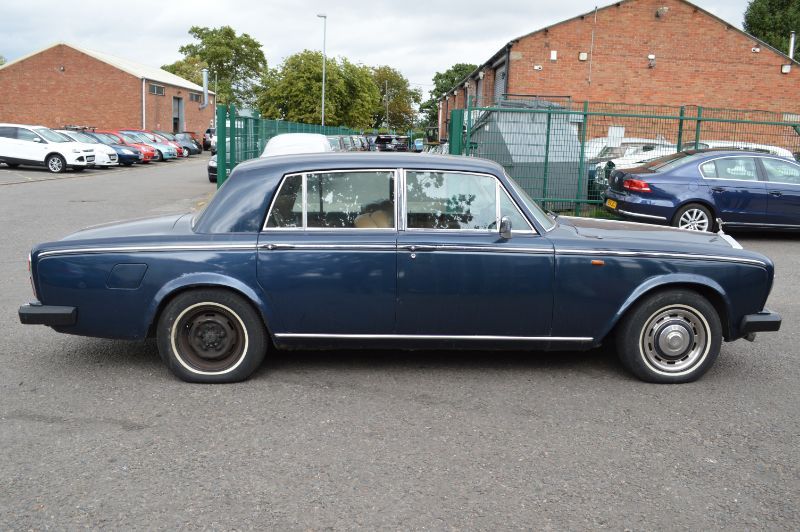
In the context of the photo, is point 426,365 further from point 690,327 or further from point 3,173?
point 3,173

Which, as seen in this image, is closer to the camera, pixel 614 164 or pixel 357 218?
pixel 357 218

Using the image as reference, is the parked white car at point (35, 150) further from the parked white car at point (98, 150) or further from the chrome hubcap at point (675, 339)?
the chrome hubcap at point (675, 339)

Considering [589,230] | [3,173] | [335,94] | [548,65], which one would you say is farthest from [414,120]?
[589,230]

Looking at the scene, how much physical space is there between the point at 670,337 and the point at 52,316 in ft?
13.0

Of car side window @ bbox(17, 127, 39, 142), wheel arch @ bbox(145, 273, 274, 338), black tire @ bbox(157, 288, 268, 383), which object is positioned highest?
car side window @ bbox(17, 127, 39, 142)

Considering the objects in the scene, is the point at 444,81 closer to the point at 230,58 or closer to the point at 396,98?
the point at 396,98

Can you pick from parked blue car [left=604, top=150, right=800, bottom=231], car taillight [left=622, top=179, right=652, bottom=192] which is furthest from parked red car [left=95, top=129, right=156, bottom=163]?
parked blue car [left=604, top=150, right=800, bottom=231]

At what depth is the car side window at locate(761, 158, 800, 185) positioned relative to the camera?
38.0 ft

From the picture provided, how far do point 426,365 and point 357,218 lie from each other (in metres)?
1.17

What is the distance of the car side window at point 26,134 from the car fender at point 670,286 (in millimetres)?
24724

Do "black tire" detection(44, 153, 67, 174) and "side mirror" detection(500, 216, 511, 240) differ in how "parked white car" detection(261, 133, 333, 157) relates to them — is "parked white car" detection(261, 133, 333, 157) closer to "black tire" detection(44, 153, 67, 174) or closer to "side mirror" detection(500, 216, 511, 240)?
"side mirror" detection(500, 216, 511, 240)

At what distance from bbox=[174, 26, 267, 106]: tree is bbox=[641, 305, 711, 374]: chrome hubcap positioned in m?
91.5

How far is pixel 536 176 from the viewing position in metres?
13.6

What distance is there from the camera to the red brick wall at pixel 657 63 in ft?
95.0
